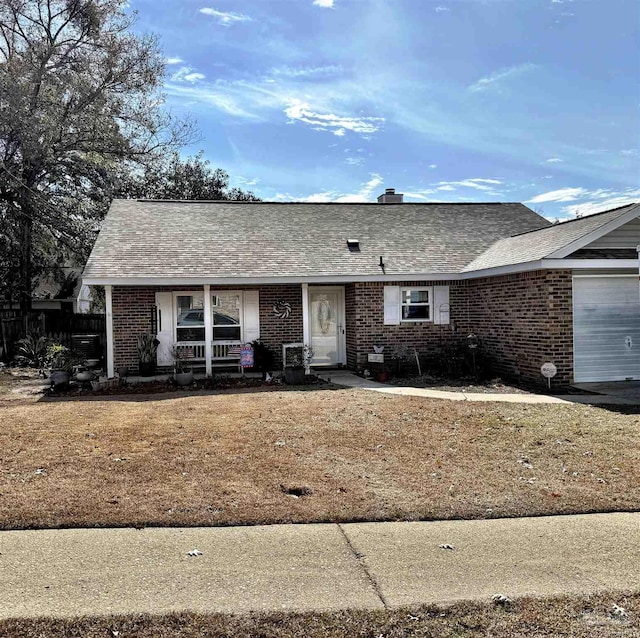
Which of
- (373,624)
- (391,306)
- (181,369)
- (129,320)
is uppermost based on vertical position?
(391,306)

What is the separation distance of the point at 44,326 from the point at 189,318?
7.96 meters

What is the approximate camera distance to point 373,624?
327 centimetres

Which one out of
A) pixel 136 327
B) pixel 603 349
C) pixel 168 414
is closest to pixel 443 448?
pixel 168 414

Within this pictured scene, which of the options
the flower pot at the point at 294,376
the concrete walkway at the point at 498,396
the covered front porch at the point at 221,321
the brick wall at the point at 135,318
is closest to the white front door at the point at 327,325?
the covered front porch at the point at 221,321

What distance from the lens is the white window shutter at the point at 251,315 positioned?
1538cm

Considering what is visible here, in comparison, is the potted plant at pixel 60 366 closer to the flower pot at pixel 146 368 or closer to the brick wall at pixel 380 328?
the flower pot at pixel 146 368

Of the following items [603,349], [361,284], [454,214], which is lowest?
[603,349]

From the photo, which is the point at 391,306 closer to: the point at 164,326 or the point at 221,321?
the point at 221,321

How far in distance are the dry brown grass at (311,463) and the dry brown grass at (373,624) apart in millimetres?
1513

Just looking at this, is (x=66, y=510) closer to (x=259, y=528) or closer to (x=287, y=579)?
(x=259, y=528)

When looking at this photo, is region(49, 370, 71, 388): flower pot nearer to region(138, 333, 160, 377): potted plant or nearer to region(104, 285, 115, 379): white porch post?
region(104, 285, 115, 379): white porch post

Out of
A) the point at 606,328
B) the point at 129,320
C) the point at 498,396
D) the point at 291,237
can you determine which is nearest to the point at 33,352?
the point at 129,320

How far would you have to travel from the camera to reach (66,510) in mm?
4980

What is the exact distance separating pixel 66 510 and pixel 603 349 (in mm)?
10867
